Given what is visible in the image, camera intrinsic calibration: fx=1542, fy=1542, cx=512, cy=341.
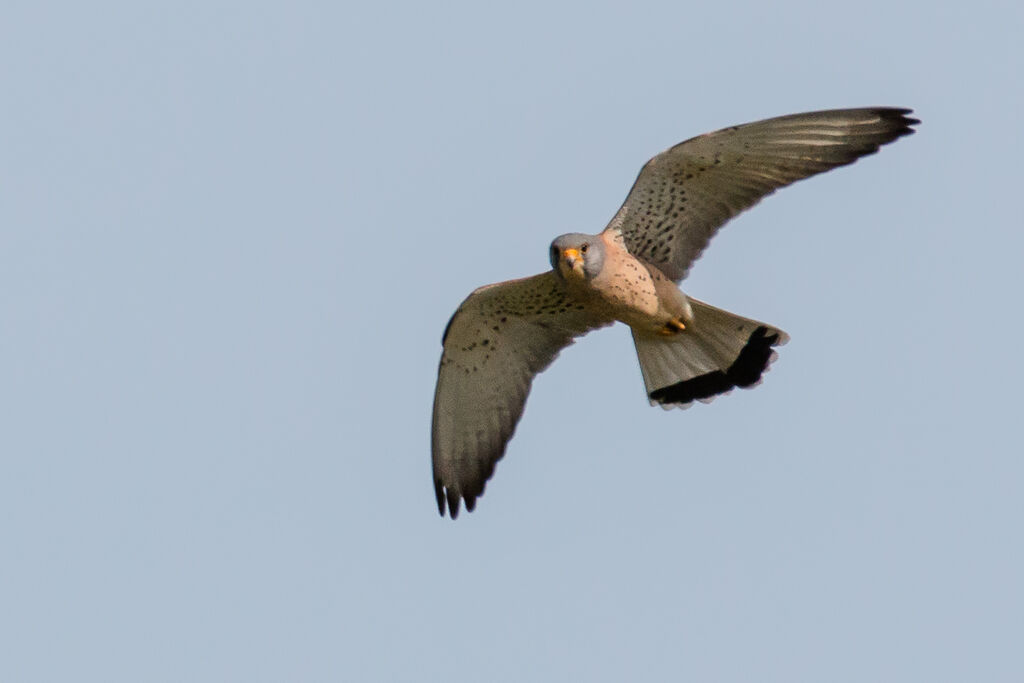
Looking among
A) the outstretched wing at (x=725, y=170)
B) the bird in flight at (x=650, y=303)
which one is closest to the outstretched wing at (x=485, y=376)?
the bird in flight at (x=650, y=303)

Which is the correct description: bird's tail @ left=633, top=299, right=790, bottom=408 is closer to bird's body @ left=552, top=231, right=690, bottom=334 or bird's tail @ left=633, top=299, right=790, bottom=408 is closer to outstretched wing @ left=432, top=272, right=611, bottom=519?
bird's body @ left=552, top=231, right=690, bottom=334

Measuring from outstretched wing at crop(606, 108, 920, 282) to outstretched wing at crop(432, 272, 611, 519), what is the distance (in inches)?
30.0

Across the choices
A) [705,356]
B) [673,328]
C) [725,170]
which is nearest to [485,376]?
[673,328]

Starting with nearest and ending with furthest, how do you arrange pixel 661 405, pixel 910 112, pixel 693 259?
pixel 910 112 → pixel 693 259 → pixel 661 405

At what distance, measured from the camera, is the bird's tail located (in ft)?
30.8

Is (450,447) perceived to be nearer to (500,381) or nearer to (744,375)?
(500,381)

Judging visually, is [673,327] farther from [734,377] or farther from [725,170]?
[725,170]

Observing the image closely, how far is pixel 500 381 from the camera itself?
386 inches

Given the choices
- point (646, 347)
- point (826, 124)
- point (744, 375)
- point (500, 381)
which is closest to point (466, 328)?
point (500, 381)

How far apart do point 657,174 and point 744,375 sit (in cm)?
150

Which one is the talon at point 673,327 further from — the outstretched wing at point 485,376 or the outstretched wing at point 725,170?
the outstretched wing at point 485,376

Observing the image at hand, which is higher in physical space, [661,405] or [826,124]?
[826,124]

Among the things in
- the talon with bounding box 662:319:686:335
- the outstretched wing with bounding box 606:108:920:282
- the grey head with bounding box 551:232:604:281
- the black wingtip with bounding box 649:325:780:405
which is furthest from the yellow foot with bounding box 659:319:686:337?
the grey head with bounding box 551:232:604:281

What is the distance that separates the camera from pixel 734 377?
9562 millimetres
